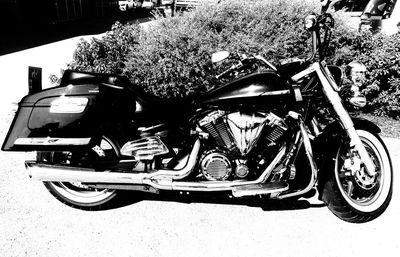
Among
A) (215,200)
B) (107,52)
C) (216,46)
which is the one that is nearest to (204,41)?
(216,46)

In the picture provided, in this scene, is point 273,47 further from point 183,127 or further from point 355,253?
point 355,253

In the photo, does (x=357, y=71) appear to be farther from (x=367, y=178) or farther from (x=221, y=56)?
(x=221, y=56)

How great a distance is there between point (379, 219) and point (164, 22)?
424cm

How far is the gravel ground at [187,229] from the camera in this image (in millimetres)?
2773

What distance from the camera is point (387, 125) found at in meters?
5.41

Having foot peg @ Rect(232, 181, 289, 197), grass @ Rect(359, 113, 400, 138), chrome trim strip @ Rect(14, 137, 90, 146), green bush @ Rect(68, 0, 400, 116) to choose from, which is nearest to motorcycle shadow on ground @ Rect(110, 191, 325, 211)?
foot peg @ Rect(232, 181, 289, 197)

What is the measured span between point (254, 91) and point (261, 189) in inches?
31.4

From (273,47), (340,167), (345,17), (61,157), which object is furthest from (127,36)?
(340,167)

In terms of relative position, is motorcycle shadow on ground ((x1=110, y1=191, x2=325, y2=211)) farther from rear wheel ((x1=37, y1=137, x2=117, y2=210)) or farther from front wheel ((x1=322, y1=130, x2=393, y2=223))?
front wheel ((x1=322, y1=130, x2=393, y2=223))

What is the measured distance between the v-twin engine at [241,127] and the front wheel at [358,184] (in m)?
0.65

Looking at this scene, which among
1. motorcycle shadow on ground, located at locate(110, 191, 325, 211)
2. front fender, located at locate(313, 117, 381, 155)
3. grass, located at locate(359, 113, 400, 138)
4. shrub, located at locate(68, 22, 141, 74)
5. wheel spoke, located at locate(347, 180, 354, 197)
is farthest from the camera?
shrub, located at locate(68, 22, 141, 74)

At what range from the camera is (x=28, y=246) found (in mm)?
2779

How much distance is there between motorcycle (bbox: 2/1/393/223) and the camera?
281 cm

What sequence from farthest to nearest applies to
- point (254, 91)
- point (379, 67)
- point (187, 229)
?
point (379, 67) → point (187, 229) → point (254, 91)
